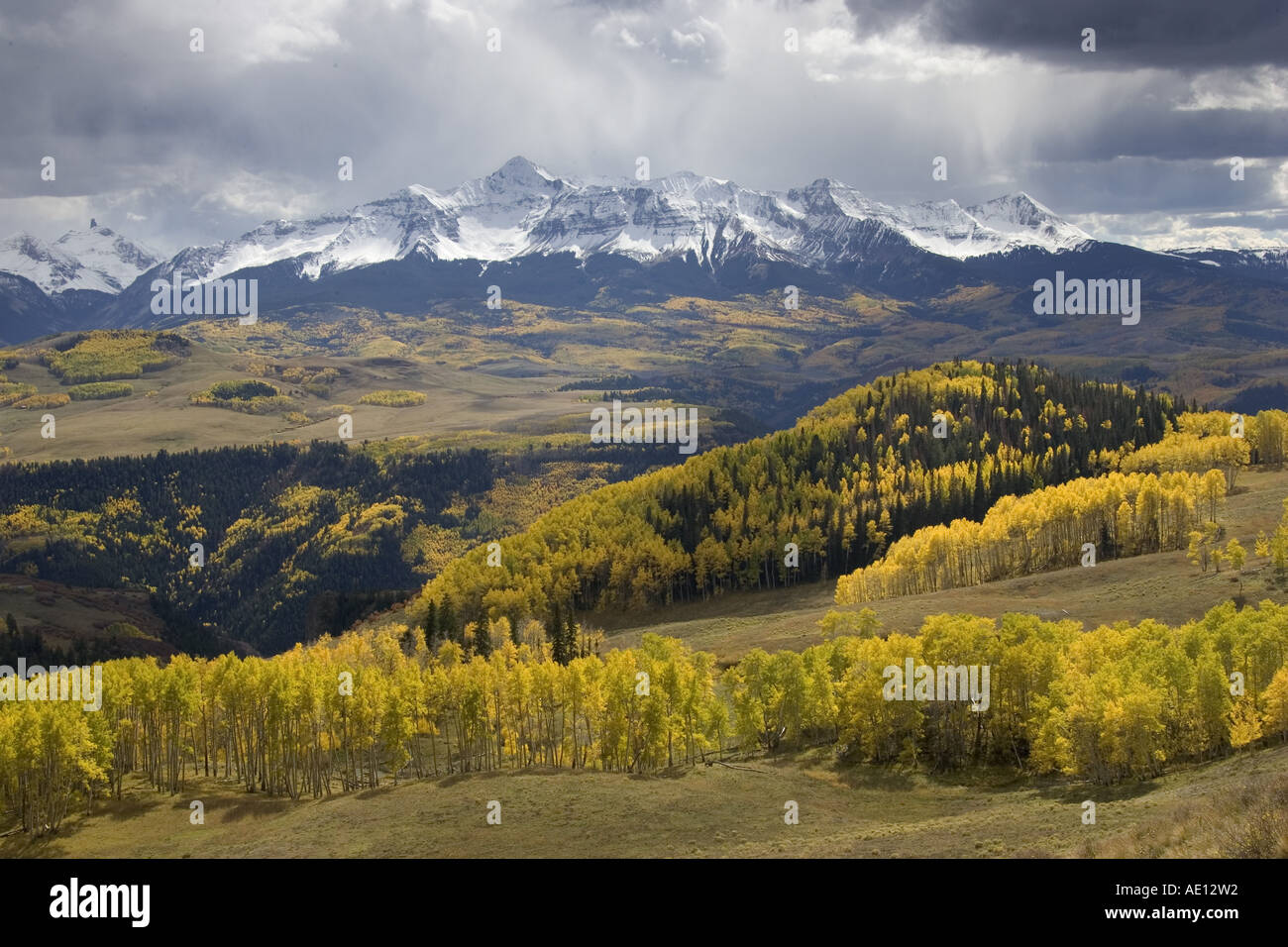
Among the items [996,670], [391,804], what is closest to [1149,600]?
[996,670]

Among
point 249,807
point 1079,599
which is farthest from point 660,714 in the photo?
point 1079,599

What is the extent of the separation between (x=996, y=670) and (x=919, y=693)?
7300 millimetres

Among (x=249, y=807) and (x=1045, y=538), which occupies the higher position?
(x=1045, y=538)

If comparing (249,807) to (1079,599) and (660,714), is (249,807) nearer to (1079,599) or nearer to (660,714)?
(660,714)

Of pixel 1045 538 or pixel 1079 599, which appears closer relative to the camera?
pixel 1079 599

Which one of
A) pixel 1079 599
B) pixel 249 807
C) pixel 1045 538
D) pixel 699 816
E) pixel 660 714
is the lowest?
pixel 249 807

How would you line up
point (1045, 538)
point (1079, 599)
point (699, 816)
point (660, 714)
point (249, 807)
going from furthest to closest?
point (1045, 538) → point (1079, 599) → point (660, 714) → point (249, 807) → point (699, 816)

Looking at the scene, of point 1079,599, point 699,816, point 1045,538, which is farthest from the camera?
point 1045,538

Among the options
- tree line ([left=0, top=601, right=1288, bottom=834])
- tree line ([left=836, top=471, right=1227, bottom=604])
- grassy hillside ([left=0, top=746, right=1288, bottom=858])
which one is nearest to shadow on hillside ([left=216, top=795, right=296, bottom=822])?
grassy hillside ([left=0, top=746, right=1288, bottom=858])

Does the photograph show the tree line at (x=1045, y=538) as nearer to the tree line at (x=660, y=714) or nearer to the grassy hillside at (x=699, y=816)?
the tree line at (x=660, y=714)

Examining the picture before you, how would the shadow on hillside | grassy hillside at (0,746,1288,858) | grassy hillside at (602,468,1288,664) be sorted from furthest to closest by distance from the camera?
grassy hillside at (602,468,1288,664), the shadow on hillside, grassy hillside at (0,746,1288,858)

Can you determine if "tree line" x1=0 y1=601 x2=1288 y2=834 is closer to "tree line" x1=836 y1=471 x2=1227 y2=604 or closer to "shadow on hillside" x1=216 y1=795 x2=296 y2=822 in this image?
"shadow on hillside" x1=216 y1=795 x2=296 y2=822

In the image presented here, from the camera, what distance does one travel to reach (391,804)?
86250mm
